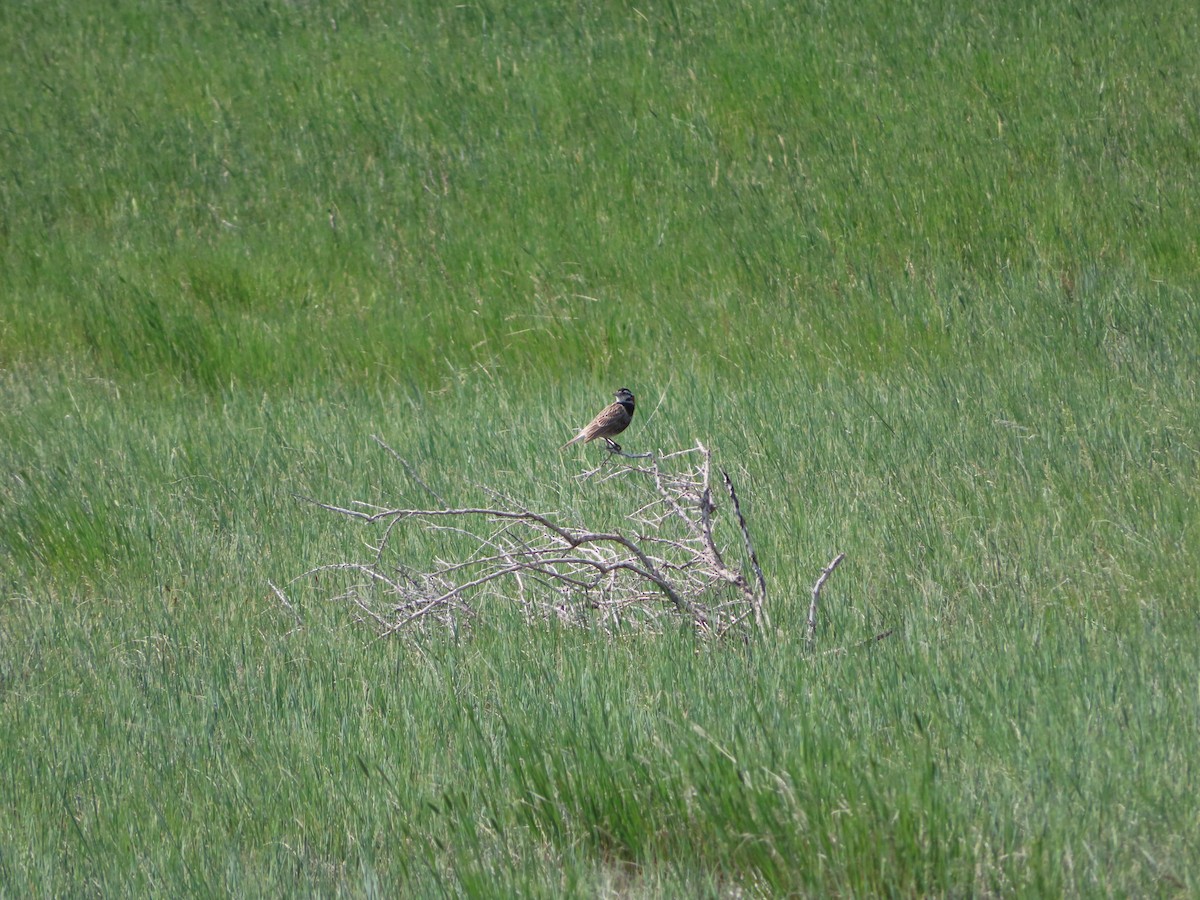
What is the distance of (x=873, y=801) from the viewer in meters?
3.15

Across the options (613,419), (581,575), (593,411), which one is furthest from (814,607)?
(593,411)

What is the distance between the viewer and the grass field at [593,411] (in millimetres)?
3475

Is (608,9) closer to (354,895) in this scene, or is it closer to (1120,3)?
(1120,3)

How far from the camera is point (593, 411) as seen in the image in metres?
→ 8.09

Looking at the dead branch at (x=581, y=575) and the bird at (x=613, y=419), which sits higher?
the dead branch at (x=581, y=575)

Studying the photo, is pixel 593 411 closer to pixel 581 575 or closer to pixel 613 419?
pixel 613 419

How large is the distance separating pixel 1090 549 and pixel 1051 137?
6746 mm

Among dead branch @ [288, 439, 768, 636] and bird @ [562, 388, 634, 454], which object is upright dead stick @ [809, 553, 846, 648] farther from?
bird @ [562, 388, 634, 454]

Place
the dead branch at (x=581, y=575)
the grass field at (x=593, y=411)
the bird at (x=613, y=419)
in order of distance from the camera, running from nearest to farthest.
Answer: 1. the grass field at (x=593, y=411)
2. the dead branch at (x=581, y=575)
3. the bird at (x=613, y=419)

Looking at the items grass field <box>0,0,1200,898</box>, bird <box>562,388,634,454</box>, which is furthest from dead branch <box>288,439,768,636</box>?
bird <box>562,388,634,454</box>

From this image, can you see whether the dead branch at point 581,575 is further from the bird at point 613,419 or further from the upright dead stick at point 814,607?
the bird at point 613,419

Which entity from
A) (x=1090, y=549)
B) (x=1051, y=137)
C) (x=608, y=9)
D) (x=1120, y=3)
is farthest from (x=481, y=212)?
(x=1090, y=549)

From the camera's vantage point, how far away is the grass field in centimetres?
347

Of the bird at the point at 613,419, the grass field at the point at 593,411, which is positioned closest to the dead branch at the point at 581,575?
the grass field at the point at 593,411
